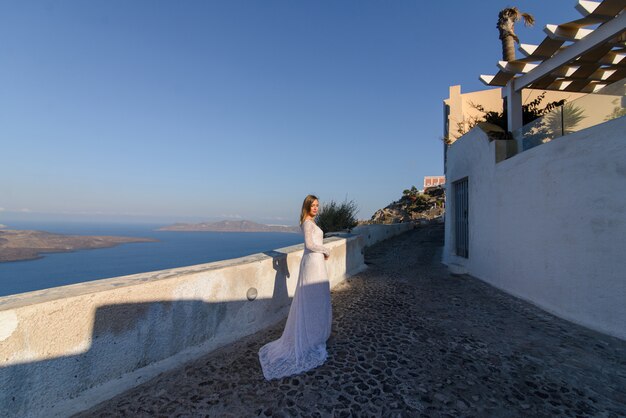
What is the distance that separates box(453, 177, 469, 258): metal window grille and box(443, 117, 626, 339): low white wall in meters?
1.74

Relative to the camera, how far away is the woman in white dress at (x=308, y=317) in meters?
3.21

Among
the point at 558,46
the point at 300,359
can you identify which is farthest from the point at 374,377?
the point at 558,46

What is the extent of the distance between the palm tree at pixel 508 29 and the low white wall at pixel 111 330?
13.8 meters

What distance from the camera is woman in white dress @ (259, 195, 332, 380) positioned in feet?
10.5

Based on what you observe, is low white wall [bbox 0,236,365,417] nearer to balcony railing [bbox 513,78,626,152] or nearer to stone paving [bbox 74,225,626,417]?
stone paving [bbox 74,225,626,417]

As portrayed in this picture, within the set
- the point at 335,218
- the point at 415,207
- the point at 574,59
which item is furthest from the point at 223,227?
the point at 574,59

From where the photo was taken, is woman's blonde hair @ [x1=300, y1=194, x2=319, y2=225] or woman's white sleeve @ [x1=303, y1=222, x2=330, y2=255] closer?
woman's white sleeve @ [x1=303, y1=222, x2=330, y2=255]

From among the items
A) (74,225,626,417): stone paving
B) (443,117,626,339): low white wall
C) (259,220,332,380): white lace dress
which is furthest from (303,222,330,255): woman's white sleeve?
(443,117,626,339): low white wall

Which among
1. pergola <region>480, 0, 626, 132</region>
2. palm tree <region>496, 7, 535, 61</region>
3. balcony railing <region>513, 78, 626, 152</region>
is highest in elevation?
palm tree <region>496, 7, 535, 61</region>

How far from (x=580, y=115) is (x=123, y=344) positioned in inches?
285

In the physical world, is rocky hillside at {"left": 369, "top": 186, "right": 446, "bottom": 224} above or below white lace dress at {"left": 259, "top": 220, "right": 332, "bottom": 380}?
above

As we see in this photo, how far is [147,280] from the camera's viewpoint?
9.20 ft

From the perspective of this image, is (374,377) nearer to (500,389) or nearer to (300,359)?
(300,359)

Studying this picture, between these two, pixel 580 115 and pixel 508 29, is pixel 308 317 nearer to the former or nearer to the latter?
pixel 580 115
